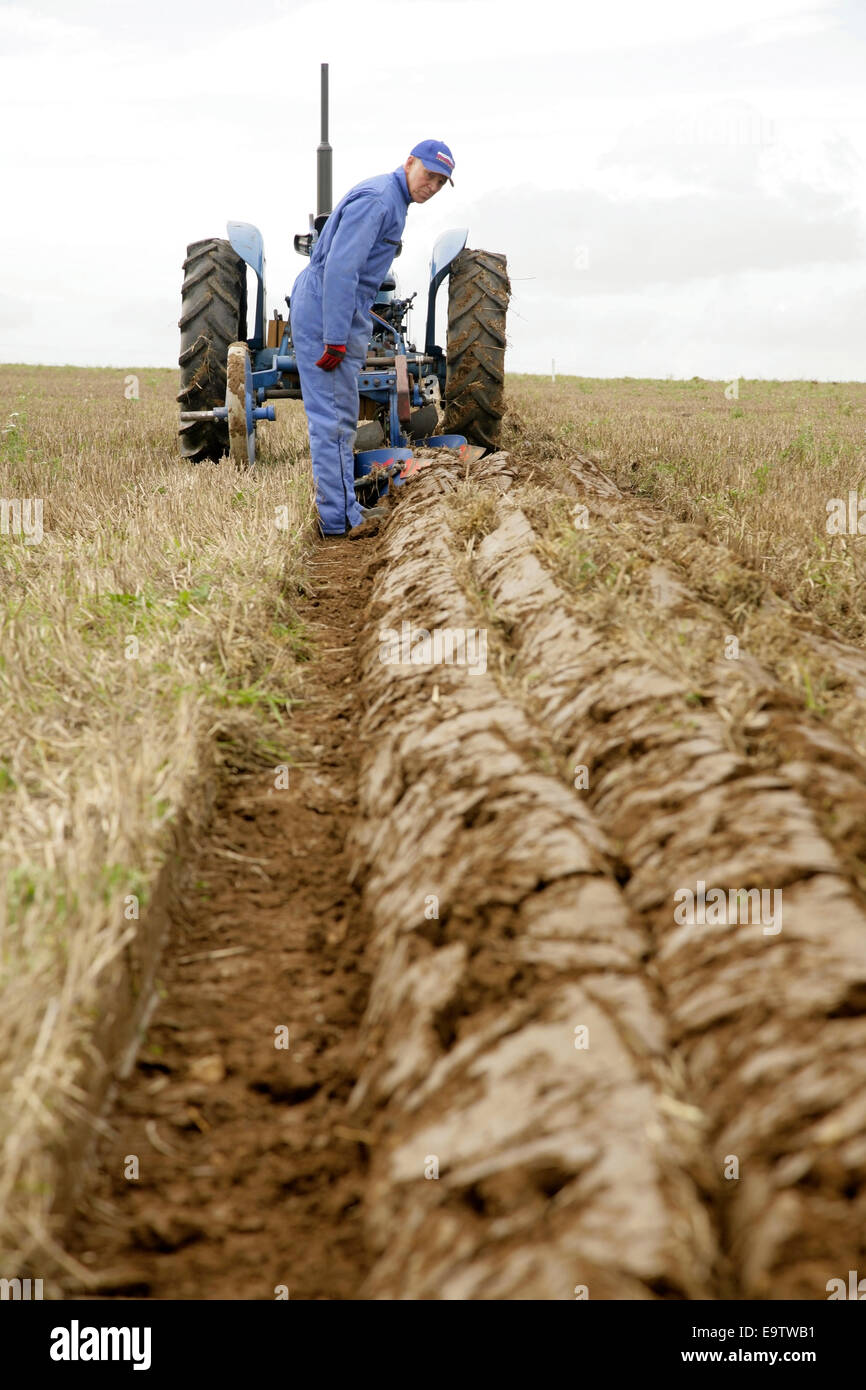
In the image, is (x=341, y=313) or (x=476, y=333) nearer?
(x=341, y=313)

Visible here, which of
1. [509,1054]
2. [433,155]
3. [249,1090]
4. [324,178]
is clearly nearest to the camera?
[509,1054]

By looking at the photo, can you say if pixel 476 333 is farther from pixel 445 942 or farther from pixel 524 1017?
pixel 524 1017

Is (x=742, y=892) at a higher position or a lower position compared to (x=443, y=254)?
lower

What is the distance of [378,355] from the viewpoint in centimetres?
783

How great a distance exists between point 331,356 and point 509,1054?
4.79 m

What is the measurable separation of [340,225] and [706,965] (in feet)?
16.1

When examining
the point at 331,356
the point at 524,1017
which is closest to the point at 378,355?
the point at 331,356

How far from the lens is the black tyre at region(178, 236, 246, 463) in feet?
25.6

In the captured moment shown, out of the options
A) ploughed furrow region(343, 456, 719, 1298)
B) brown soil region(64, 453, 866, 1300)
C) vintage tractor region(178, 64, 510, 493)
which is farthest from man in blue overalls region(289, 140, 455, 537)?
ploughed furrow region(343, 456, 719, 1298)

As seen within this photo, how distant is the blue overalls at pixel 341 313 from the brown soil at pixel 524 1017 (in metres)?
3.28

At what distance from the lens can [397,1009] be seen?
6.31 ft

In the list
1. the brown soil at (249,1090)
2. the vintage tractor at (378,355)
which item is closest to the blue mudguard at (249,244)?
the vintage tractor at (378,355)

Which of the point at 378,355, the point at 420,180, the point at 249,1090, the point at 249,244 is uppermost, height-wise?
the point at 249,244

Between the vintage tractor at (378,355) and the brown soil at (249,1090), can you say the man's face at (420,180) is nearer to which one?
the vintage tractor at (378,355)
